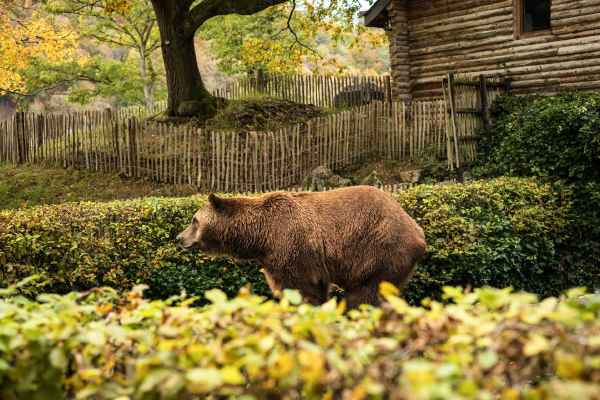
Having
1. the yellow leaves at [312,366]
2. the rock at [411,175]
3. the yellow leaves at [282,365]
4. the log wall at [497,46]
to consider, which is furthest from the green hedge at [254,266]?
the log wall at [497,46]

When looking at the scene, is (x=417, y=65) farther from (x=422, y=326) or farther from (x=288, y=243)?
(x=422, y=326)

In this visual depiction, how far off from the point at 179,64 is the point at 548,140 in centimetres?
1129

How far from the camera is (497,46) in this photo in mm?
20438

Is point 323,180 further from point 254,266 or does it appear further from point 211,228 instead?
point 211,228

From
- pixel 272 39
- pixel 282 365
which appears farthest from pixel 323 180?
pixel 272 39

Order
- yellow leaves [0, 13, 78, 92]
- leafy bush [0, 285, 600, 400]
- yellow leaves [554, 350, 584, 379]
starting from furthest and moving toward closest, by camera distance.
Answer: yellow leaves [0, 13, 78, 92] → leafy bush [0, 285, 600, 400] → yellow leaves [554, 350, 584, 379]

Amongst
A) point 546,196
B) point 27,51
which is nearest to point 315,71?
point 27,51

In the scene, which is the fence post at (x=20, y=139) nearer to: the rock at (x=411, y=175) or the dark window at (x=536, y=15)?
the rock at (x=411, y=175)

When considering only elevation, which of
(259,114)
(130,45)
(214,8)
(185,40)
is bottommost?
(259,114)

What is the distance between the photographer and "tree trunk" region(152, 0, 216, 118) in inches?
816

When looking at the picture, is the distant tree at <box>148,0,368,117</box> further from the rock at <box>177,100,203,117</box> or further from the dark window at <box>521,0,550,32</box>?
the dark window at <box>521,0,550,32</box>

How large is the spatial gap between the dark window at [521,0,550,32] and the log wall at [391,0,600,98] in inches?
103

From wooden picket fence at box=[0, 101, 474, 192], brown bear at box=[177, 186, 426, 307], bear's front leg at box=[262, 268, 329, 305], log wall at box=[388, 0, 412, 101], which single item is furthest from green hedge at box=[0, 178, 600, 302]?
log wall at box=[388, 0, 412, 101]

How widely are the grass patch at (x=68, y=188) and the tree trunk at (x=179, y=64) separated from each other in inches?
120
